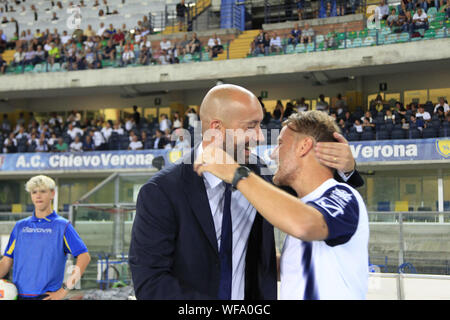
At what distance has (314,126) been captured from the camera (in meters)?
2.02

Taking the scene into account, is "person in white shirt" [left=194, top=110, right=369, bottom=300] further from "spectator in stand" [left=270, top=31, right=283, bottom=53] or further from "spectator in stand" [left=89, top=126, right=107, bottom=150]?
"spectator in stand" [left=89, top=126, right=107, bottom=150]

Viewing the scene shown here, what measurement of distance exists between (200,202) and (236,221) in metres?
0.19

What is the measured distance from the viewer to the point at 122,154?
20156mm

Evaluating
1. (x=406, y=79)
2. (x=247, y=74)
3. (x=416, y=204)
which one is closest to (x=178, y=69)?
(x=247, y=74)

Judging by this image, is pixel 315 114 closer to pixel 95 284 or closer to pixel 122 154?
pixel 95 284

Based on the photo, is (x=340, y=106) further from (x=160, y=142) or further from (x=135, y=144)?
(x=135, y=144)

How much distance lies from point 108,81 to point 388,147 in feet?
39.0

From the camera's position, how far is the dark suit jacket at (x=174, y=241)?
189 centimetres

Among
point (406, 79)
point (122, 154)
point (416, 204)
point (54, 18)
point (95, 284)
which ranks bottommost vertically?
point (95, 284)

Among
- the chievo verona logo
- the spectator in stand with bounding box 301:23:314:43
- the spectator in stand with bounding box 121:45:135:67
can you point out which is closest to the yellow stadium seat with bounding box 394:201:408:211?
the chievo verona logo

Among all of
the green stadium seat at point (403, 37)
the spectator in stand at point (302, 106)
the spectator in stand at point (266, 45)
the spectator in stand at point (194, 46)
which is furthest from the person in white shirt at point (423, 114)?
the spectator in stand at point (194, 46)

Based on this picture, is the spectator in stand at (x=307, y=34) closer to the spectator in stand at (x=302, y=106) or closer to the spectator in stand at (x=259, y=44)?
the spectator in stand at (x=259, y=44)

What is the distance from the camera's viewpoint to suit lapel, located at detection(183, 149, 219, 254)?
1.95m

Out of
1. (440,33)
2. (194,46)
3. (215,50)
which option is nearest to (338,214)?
(440,33)
